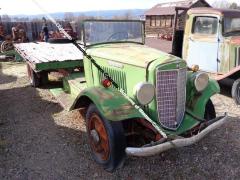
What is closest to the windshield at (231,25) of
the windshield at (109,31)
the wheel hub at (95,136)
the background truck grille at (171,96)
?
the windshield at (109,31)

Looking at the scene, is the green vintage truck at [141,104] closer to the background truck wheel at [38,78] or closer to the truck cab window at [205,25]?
the background truck wheel at [38,78]

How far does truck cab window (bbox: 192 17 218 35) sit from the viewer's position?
7189 mm

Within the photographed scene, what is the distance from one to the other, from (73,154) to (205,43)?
4570 mm

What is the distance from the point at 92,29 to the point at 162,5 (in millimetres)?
22967

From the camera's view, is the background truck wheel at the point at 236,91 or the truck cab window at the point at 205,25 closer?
the background truck wheel at the point at 236,91

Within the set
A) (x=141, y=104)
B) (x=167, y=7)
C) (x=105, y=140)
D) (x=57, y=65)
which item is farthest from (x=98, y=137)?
(x=167, y=7)

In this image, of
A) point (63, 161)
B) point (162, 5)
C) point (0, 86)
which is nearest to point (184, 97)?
point (63, 161)

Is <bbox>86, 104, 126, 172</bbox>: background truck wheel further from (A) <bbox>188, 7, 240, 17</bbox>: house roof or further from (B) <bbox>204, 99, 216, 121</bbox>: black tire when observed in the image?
(A) <bbox>188, 7, 240, 17</bbox>: house roof

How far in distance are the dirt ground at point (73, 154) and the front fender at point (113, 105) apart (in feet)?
2.68

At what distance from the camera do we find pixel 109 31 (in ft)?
16.5

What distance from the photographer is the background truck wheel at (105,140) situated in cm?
365

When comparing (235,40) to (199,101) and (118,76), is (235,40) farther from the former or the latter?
(118,76)

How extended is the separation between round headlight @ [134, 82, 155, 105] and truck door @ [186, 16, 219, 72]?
4108mm

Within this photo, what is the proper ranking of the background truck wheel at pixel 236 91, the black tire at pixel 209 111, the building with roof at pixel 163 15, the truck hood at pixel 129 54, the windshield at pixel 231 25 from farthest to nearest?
1. the building with roof at pixel 163 15
2. the windshield at pixel 231 25
3. the background truck wheel at pixel 236 91
4. the black tire at pixel 209 111
5. the truck hood at pixel 129 54
